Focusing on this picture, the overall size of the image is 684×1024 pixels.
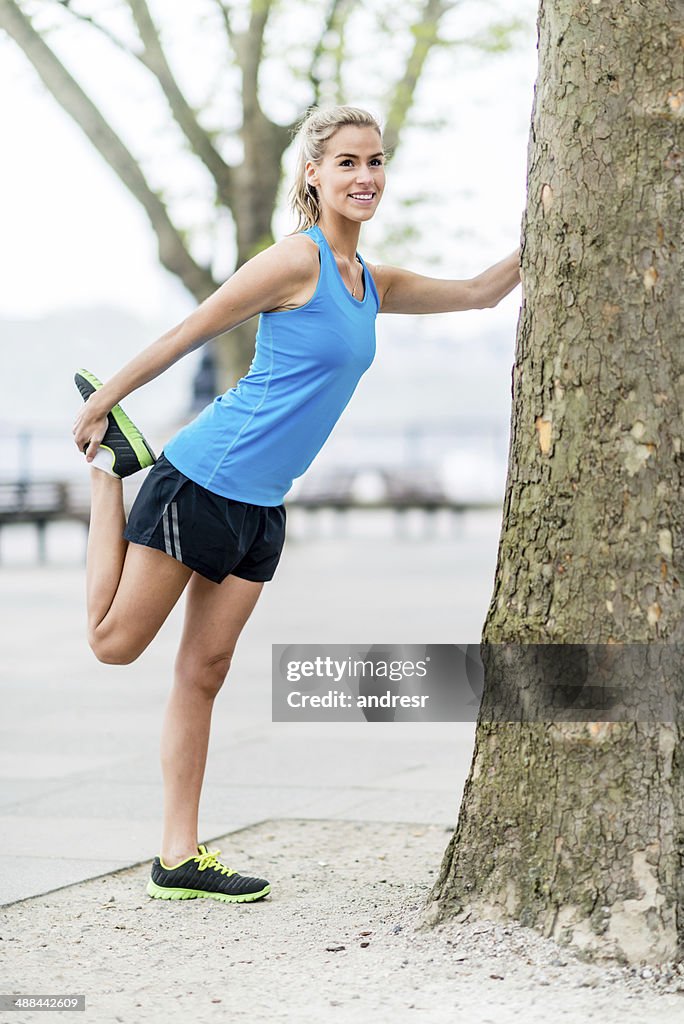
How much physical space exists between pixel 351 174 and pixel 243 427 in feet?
2.23

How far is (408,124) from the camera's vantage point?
18.0m

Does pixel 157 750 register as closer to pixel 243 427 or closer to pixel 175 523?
pixel 175 523

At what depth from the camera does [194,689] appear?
4.11 meters

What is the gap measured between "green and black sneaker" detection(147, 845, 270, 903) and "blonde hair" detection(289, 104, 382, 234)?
1.70m

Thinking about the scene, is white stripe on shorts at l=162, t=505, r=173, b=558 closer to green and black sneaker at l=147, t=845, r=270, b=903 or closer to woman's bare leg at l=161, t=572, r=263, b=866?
woman's bare leg at l=161, t=572, r=263, b=866

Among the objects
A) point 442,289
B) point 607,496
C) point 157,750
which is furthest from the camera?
point 157,750

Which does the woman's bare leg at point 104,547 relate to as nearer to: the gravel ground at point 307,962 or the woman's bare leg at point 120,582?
the woman's bare leg at point 120,582

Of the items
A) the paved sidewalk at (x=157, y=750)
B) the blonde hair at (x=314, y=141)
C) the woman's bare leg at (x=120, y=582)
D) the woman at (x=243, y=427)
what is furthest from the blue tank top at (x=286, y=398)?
the paved sidewalk at (x=157, y=750)

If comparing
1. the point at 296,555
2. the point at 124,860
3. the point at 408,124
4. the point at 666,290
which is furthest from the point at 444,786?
the point at 408,124

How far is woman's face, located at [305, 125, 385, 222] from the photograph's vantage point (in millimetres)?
3754

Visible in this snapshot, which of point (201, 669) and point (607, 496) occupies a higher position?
point (607, 496)

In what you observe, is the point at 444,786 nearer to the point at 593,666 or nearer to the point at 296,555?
the point at 593,666

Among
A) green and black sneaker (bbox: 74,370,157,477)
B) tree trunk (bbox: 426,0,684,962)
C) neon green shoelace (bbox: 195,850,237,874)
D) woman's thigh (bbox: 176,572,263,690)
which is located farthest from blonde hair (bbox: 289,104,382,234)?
neon green shoelace (bbox: 195,850,237,874)

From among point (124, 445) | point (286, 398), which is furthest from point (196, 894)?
point (286, 398)
